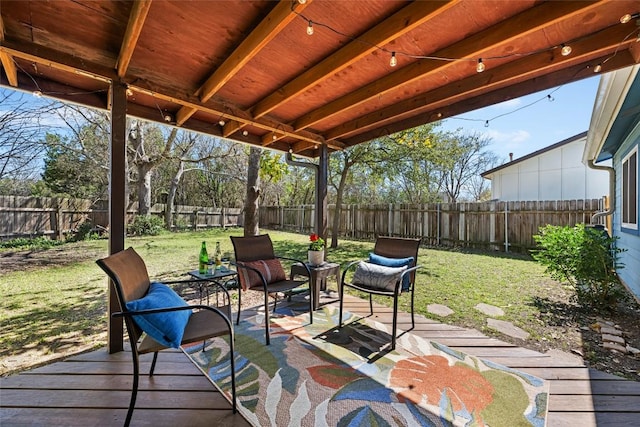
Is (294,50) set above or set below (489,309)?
above

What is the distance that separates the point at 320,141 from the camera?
4.18 metres

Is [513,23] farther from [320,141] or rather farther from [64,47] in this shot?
[64,47]

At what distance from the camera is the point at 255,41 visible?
1857 mm

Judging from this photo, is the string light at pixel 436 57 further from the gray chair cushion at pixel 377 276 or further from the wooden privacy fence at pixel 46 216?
the wooden privacy fence at pixel 46 216

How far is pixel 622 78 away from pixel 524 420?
278 cm

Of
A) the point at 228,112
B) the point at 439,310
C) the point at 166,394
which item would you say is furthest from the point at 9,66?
the point at 439,310

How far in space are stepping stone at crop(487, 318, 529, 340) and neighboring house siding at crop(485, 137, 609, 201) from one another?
9283 mm

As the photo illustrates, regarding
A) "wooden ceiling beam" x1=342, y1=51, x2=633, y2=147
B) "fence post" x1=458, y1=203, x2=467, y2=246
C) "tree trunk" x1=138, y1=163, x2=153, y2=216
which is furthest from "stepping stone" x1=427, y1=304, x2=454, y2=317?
"tree trunk" x1=138, y1=163, x2=153, y2=216

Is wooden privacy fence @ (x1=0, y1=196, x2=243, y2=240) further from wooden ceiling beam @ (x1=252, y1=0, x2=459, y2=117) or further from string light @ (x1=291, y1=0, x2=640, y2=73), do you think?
string light @ (x1=291, y1=0, x2=640, y2=73)

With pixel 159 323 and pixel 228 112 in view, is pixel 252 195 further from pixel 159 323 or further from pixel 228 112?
pixel 159 323

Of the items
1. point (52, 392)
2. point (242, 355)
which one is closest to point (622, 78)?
point (242, 355)

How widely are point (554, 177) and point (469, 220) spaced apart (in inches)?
184

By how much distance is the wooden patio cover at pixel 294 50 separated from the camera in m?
1.71

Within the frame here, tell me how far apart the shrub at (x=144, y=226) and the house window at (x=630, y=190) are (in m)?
11.9
